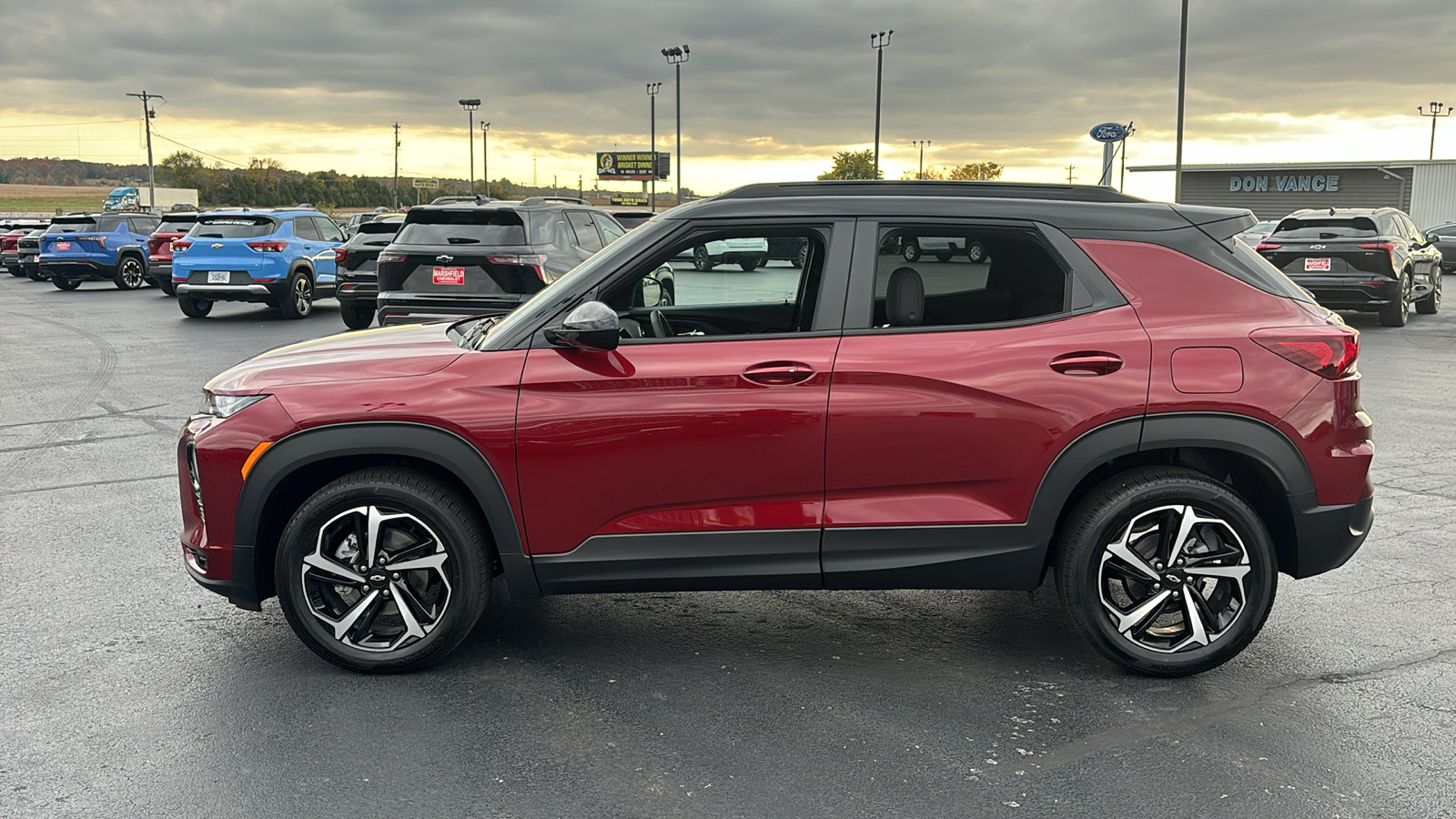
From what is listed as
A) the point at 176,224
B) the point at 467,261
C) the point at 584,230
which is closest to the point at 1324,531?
the point at 467,261

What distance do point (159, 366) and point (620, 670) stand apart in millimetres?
10518

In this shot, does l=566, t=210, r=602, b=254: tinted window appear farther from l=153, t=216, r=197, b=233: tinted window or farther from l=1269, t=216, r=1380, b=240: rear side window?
l=153, t=216, r=197, b=233: tinted window

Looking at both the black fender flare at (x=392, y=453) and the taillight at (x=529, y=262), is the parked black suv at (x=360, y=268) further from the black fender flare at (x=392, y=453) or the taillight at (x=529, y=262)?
the black fender flare at (x=392, y=453)

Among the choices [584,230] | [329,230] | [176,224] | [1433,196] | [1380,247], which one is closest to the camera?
[584,230]

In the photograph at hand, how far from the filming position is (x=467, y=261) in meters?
12.2

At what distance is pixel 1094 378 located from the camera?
4.10m

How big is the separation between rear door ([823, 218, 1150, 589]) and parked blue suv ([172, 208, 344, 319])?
16.8 metres

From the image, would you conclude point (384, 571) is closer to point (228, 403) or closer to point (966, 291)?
point (228, 403)

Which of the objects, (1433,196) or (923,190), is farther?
Answer: (1433,196)

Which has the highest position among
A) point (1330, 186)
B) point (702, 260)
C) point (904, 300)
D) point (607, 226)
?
point (1330, 186)

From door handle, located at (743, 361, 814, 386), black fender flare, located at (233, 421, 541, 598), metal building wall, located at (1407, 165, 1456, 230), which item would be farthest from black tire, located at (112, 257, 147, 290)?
metal building wall, located at (1407, 165, 1456, 230)

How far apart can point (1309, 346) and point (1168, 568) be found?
0.93 meters

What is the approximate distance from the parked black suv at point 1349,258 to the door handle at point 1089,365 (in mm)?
13926

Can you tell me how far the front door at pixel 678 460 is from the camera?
407 centimetres
